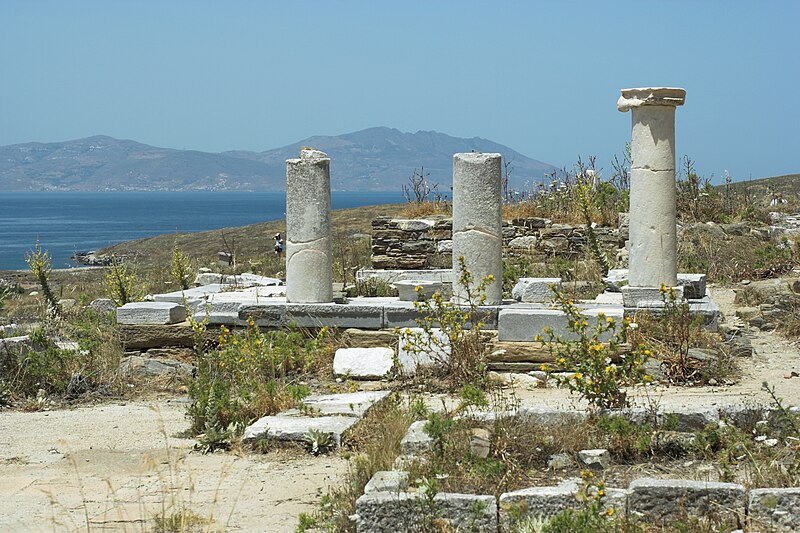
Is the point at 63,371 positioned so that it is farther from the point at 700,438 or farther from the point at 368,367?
the point at 700,438

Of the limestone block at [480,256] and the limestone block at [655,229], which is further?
the limestone block at [655,229]

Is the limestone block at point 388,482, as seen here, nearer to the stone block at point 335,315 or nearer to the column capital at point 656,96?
the stone block at point 335,315

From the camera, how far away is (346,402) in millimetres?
9453

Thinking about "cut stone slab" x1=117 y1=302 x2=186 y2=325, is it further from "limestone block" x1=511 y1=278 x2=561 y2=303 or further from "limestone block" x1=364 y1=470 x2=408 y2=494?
"limestone block" x1=364 y1=470 x2=408 y2=494

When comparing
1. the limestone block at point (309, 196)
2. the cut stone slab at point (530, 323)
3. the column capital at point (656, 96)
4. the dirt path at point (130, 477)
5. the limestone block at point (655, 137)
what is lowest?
the dirt path at point (130, 477)

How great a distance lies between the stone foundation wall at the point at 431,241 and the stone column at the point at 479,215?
852 centimetres

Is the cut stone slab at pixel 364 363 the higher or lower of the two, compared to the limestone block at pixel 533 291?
lower

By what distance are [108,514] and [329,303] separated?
5.44 meters

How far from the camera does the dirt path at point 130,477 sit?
22.1 ft

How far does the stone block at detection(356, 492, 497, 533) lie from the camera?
588cm

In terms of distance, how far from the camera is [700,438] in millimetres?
7203

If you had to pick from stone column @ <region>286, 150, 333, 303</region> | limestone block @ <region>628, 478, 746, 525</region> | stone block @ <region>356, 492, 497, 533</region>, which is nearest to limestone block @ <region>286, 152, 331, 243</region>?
stone column @ <region>286, 150, 333, 303</region>

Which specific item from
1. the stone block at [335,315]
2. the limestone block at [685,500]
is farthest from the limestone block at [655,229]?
the limestone block at [685,500]

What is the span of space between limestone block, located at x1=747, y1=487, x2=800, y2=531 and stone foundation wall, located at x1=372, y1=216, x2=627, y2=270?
570 inches
